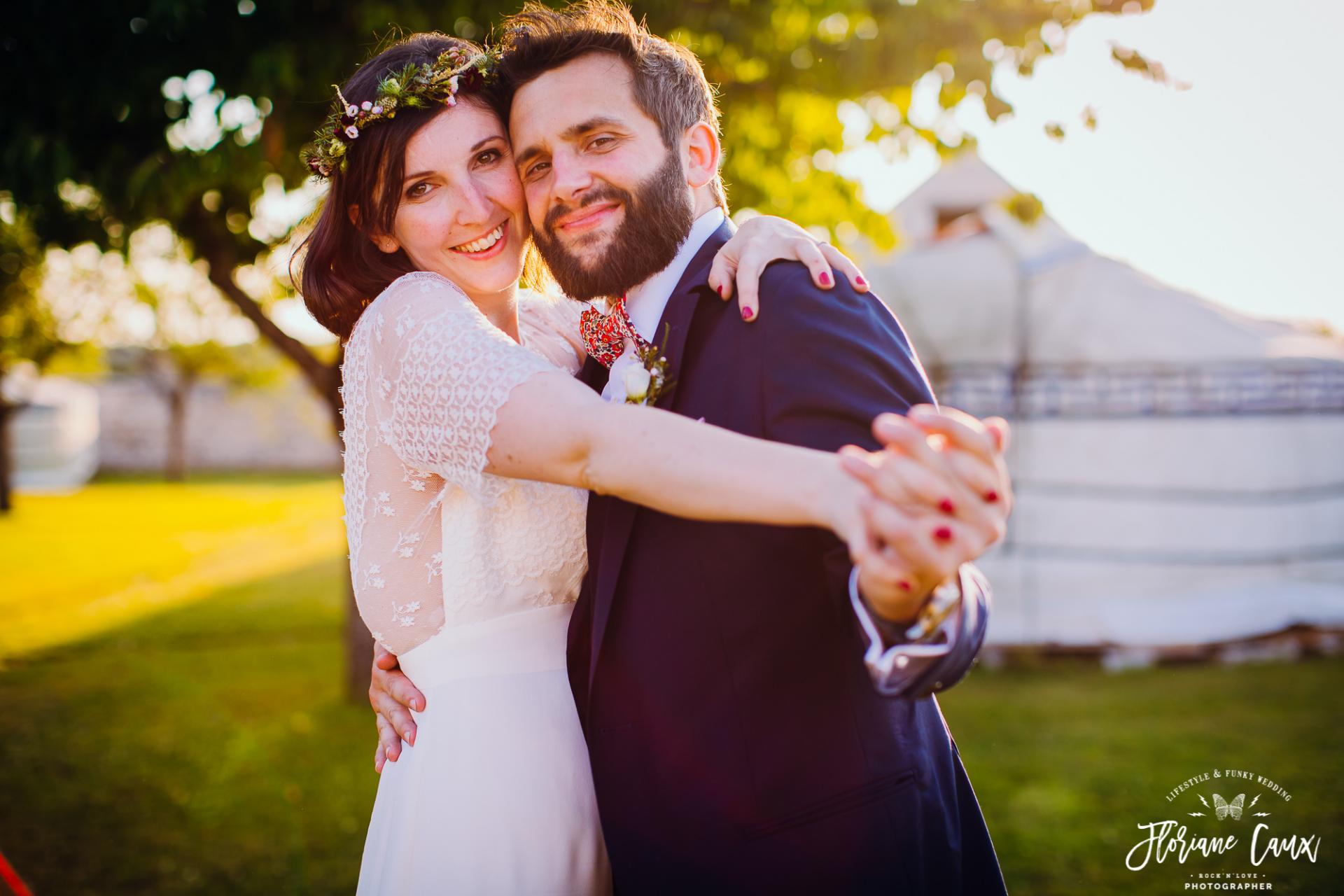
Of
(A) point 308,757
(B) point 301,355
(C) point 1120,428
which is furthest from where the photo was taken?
(C) point 1120,428

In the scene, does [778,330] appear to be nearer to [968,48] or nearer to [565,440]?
[565,440]

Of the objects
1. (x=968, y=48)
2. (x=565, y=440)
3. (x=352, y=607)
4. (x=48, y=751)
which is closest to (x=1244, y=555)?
(x=968, y=48)

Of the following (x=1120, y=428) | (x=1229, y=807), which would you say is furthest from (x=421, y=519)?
(x=1120, y=428)

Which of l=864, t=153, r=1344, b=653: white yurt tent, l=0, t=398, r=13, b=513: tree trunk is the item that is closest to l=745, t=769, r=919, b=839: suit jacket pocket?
l=864, t=153, r=1344, b=653: white yurt tent

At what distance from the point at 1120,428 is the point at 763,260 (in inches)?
315

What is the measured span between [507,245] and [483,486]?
752 millimetres

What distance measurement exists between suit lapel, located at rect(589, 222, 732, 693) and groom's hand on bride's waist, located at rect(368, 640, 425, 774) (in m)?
0.60

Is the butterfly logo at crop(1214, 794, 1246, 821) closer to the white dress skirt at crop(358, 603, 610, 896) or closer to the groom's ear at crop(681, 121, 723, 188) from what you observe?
the white dress skirt at crop(358, 603, 610, 896)

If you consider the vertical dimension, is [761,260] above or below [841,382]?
above

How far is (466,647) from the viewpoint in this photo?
211 centimetres

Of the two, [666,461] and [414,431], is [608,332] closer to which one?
[414,431]

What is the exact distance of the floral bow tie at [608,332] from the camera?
83.8 inches

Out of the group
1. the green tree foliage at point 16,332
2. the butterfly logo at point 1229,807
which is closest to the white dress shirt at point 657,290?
the butterfly logo at point 1229,807

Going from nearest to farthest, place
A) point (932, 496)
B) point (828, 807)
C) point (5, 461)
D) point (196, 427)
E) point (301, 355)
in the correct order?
1. point (932, 496)
2. point (828, 807)
3. point (301, 355)
4. point (5, 461)
5. point (196, 427)
